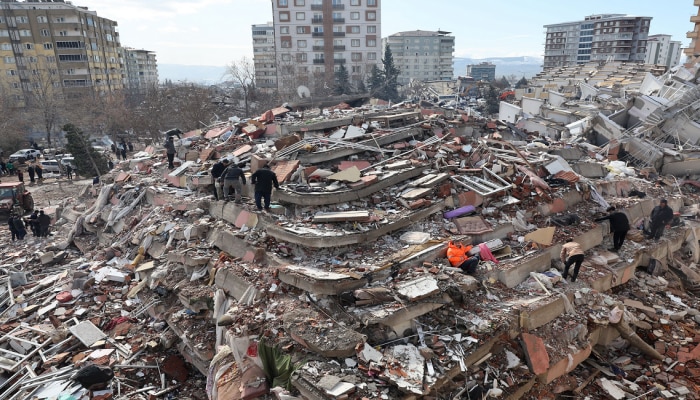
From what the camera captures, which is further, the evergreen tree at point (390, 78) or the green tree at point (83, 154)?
the evergreen tree at point (390, 78)

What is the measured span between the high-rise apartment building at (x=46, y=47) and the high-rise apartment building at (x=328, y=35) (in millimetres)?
19626

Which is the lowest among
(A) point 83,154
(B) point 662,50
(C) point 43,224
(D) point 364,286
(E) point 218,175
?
(C) point 43,224

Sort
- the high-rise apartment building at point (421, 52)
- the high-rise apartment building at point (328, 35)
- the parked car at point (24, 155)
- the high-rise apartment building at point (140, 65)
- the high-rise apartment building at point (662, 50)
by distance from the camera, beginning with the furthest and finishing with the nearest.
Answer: the high-rise apartment building at point (421, 52) < the high-rise apartment building at point (662, 50) < the high-rise apartment building at point (140, 65) < the high-rise apartment building at point (328, 35) < the parked car at point (24, 155)

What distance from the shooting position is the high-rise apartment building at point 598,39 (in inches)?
2511

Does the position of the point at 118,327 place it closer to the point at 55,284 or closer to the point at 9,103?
the point at 55,284

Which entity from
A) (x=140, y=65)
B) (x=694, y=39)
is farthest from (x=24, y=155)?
(x=140, y=65)

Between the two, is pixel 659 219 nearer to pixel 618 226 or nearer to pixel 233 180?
pixel 618 226

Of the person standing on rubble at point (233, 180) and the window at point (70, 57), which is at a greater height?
the window at point (70, 57)

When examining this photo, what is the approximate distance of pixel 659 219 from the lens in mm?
8867

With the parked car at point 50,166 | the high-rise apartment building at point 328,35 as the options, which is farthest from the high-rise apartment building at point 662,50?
the parked car at point 50,166

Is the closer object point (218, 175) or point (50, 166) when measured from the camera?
point (218, 175)

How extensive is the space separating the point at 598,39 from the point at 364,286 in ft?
258

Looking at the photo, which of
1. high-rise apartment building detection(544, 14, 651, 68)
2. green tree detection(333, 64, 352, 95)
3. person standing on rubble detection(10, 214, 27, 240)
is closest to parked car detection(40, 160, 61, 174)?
person standing on rubble detection(10, 214, 27, 240)

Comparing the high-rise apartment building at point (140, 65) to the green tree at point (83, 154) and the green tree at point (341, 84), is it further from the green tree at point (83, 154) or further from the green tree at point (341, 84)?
the green tree at point (83, 154)
